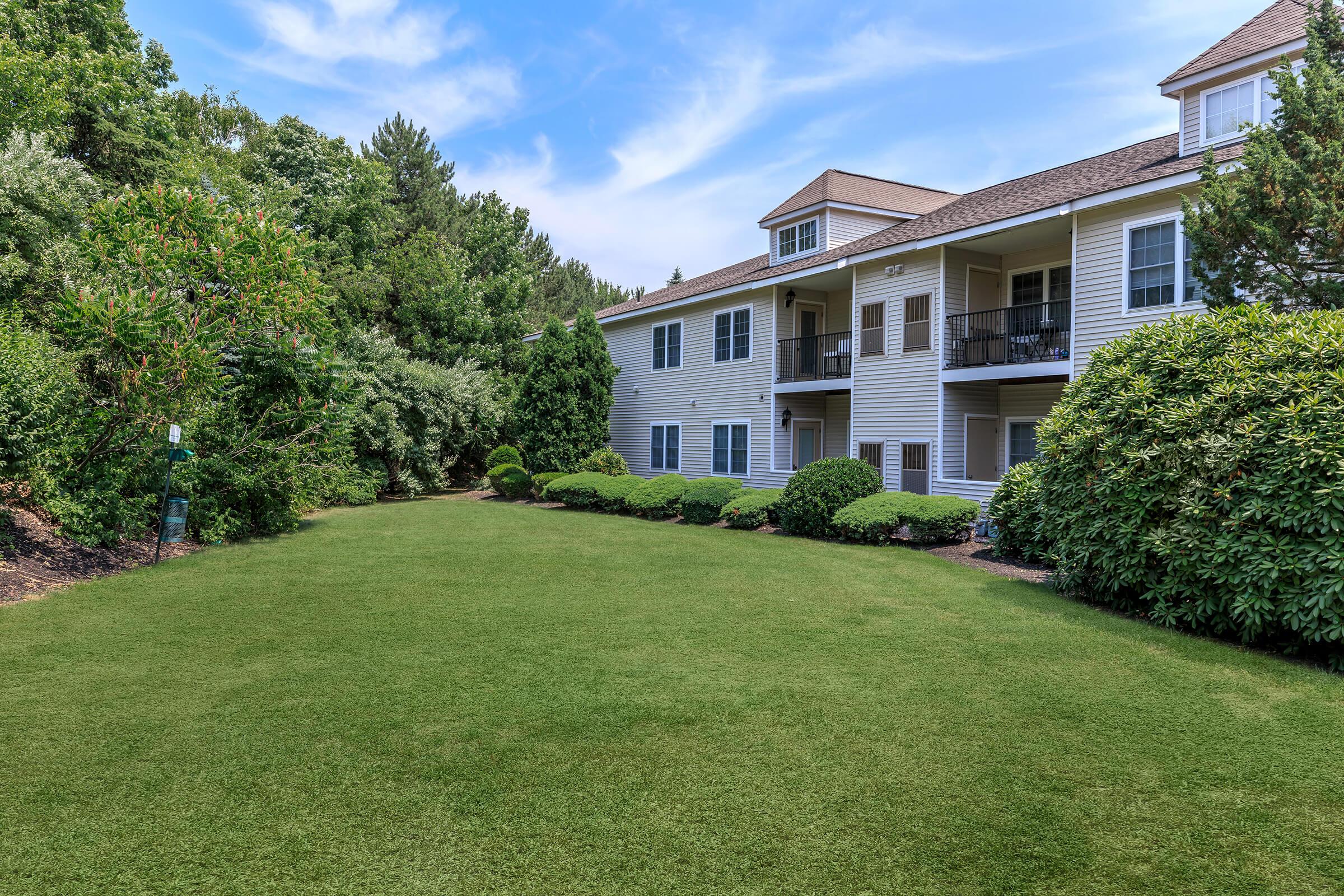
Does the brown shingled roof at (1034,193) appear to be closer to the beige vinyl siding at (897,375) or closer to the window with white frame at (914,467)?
the beige vinyl siding at (897,375)

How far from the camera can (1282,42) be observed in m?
11.5

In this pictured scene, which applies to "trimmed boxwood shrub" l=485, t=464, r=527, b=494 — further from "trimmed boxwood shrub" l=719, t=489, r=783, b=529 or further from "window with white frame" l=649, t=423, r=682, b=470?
"trimmed boxwood shrub" l=719, t=489, r=783, b=529

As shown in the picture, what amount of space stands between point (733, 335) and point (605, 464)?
16.7 ft

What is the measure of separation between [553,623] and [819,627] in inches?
96.9

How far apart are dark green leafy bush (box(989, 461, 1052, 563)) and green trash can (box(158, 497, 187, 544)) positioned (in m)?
11.4

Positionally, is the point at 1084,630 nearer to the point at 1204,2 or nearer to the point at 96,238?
the point at 1204,2

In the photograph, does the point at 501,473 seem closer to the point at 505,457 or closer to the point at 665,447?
the point at 505,457

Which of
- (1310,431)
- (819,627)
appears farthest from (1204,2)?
(819,627)

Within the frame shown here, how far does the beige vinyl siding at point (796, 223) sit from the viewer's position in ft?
63.6

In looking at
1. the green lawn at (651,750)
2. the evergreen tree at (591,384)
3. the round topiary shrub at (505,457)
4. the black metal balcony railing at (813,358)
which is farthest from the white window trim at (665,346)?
the green lawn at (651,750)

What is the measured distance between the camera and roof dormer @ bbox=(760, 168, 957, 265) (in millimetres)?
19391

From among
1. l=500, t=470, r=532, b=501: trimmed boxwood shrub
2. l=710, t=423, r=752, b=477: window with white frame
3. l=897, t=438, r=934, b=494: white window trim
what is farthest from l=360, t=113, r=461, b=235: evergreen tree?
l=897, t=438, r=934, b=494: white window trim

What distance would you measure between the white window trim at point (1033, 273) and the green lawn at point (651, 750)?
937cm

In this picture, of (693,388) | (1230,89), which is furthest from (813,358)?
(1230,89)
